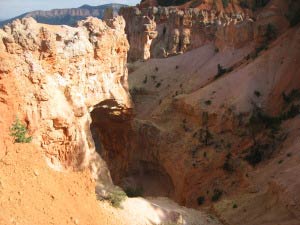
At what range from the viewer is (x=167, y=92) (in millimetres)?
29984

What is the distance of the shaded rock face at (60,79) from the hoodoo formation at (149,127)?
4cm

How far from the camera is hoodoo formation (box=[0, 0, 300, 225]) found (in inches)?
414

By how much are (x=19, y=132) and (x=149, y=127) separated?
1346 cm

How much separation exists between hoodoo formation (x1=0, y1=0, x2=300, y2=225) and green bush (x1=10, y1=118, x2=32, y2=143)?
0.12ft

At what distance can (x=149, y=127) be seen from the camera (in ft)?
81.5

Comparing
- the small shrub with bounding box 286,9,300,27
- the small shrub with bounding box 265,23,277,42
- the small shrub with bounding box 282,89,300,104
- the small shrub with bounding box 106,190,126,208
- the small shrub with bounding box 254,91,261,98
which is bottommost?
the small shrub with bounding box 106,190,126,208

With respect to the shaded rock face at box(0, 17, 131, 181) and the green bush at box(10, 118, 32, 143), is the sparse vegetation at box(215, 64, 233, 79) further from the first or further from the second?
the green bush at box(10, 118, 32, 143)

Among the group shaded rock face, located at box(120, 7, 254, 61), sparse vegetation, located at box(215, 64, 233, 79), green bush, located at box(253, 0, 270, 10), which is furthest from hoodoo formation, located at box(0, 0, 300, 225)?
green bush, located at box(253, 0, 270, 10)

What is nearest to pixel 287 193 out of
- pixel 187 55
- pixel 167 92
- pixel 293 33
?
pixel 293 33

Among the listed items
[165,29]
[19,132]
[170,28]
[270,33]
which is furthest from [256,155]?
[165,29]

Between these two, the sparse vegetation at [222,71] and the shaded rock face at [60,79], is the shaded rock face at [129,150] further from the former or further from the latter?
the sparse vegetation at [222,71]

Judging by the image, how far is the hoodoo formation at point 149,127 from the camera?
34.5 ft

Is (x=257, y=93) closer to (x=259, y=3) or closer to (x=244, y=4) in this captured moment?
(x=259, y=3)

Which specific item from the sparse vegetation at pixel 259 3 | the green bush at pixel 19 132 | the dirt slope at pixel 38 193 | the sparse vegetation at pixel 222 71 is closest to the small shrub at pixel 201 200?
the dirt slope at pixel 38 193
